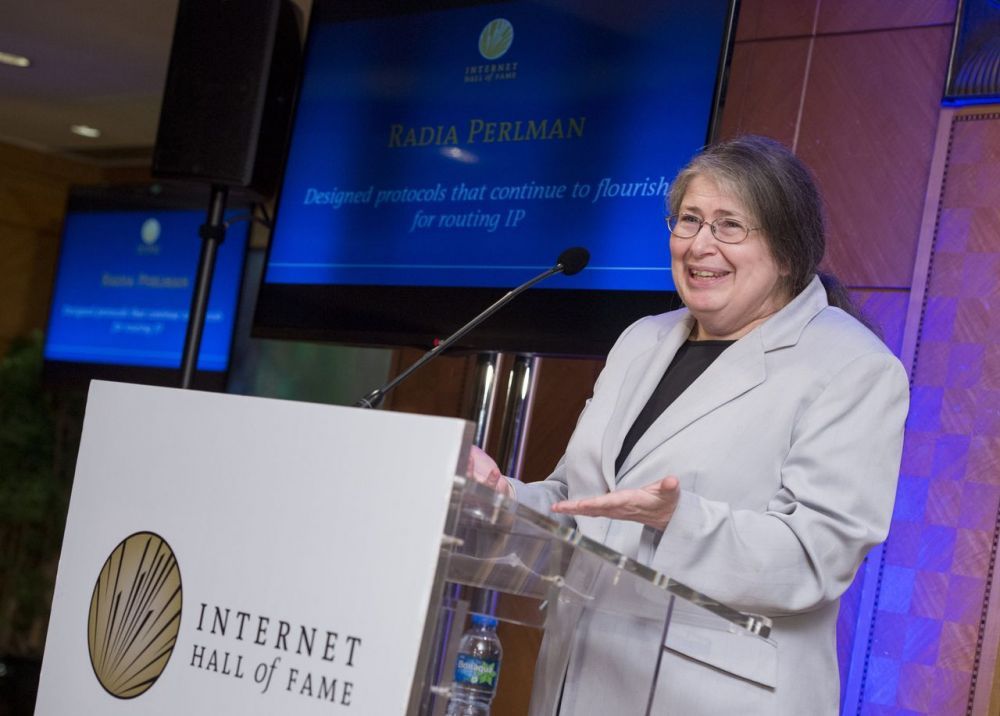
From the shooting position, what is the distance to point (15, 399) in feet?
23.0

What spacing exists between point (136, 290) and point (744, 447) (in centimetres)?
457

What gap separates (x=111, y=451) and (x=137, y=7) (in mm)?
4214

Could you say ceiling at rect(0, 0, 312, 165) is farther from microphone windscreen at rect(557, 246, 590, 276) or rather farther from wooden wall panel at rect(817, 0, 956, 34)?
microphone windscreen at rect(557, 246, 590, 276)

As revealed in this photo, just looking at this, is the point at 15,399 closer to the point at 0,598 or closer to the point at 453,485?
the point at 0,598

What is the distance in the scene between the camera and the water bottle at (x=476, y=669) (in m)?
1.41

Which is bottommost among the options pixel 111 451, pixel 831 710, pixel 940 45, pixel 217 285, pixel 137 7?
pixel 831 710

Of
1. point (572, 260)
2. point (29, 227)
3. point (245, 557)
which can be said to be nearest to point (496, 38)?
point (572, 260)

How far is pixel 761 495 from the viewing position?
5.80ft

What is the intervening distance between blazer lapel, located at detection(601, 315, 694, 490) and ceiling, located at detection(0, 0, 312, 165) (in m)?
3.62

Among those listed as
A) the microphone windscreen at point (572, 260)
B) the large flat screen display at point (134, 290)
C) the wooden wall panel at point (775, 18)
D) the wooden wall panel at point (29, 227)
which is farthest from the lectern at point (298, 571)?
the wooden wall panel at point (29, 227)

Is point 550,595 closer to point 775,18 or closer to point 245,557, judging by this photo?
point 245,557

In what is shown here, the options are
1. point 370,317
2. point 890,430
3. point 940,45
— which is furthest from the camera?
point 370,317

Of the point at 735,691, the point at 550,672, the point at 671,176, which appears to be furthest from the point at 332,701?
the point at 671,176

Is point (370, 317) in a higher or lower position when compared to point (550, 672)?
higher
